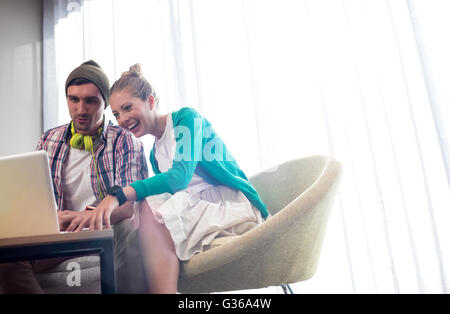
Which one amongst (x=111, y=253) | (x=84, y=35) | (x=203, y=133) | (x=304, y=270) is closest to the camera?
(x=111, y=253)

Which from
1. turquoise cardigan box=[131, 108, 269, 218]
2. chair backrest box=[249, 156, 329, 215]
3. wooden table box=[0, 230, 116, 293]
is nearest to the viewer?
wooden table box=[0, 230, 116, 293]

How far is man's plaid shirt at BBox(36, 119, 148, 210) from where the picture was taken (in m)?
1.39

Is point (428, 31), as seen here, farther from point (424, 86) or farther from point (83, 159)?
point (83, 159)

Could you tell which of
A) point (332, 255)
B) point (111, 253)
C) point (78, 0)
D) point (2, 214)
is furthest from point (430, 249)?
point (78, 0)

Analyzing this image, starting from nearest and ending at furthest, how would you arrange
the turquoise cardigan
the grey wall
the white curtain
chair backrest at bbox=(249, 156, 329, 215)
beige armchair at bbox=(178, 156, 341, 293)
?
beige armchair at bbox=(178, 156, 341, 293)
the turquoise cardigan
chair backrest at bbox=(249, 156, 329, 215)
the white curtain
the grey wall

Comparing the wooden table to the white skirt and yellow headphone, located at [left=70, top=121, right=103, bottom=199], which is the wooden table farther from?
yellow headphone, located at [left=70, top=121, right=103, bottom=199]

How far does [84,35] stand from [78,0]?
268 millimetres

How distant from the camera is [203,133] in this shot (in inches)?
46.9

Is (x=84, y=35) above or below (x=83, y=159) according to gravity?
above

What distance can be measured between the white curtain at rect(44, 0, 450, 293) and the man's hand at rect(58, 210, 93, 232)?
91 centimetres

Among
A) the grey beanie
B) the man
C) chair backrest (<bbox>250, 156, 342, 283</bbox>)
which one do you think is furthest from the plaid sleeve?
chair backrest (<bbox>250, 156, 342, 283</bbox>)

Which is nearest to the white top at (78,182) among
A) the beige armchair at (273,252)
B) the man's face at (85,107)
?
the man's face at (85,107)

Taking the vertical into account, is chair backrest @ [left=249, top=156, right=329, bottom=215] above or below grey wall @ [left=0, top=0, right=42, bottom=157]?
below

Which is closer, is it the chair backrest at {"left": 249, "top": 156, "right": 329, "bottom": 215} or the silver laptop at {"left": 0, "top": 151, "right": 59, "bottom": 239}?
the silver laptop at {"left": 0, "top": 151, "right": 59, "bottom": 239}
